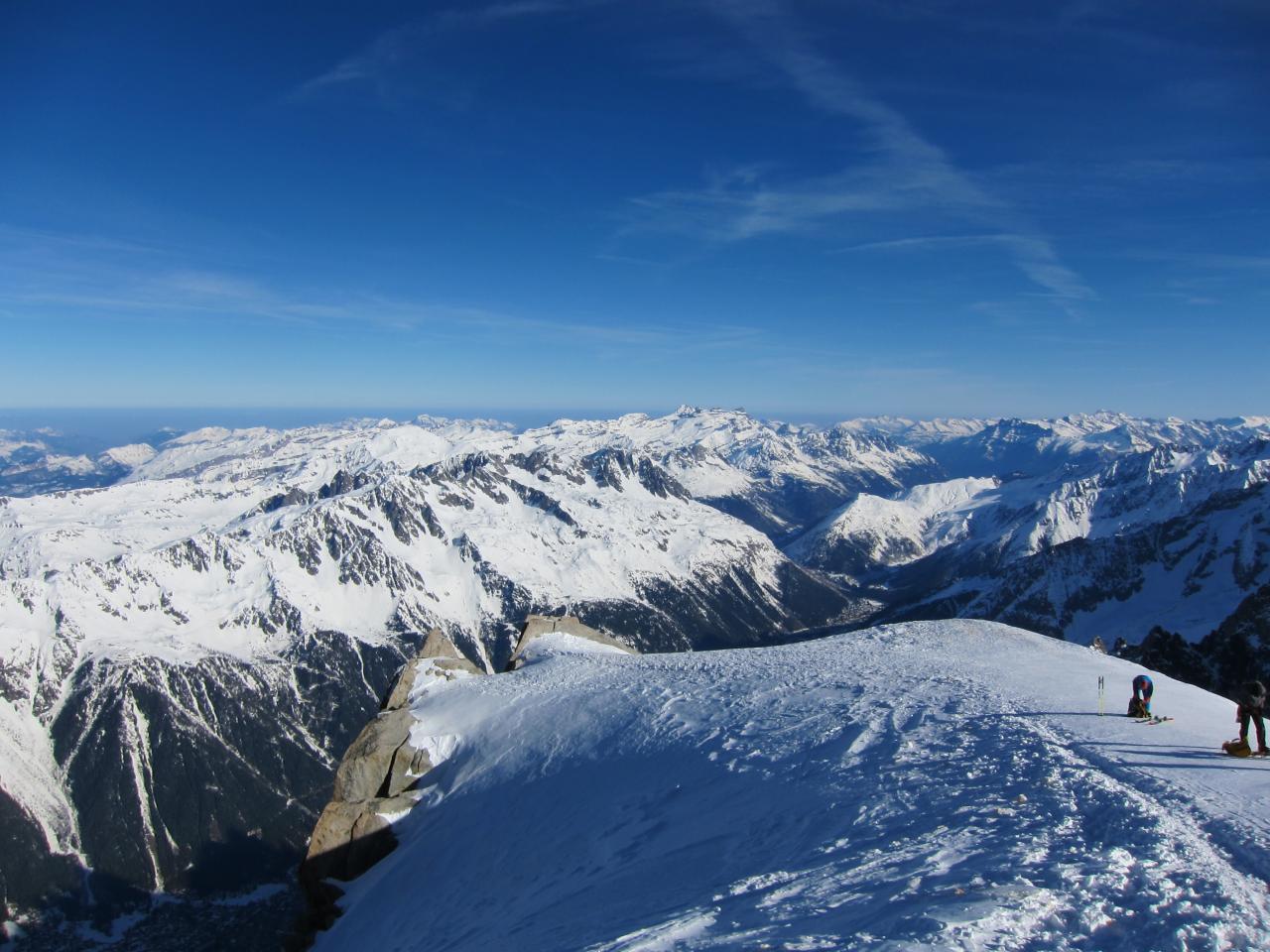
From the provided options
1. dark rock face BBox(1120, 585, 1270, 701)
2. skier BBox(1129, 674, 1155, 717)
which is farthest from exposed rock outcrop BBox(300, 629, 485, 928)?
dark rock face BBox(1120, 585, 1270, 701)

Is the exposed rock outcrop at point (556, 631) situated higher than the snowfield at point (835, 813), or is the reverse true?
the snowfield at point (835, 813)

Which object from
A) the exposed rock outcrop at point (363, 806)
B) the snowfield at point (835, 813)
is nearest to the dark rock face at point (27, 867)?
the exposed rock outcrop at point (363, 806)

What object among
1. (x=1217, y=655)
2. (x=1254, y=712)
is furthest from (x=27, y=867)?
(x=1217, y=655)

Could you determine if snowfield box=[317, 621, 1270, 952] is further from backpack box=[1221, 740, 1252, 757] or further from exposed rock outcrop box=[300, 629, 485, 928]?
exposed rock outcrop box=[300, 629, 485, 928]

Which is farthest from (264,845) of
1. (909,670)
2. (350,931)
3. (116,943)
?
(909,670)

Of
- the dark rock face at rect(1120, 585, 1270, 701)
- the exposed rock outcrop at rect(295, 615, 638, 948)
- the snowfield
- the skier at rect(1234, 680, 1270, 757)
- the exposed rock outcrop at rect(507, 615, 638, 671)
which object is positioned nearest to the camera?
the snowfield

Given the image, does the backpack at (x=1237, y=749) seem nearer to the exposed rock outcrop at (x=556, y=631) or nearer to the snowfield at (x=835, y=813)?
the snowfield at (x=835, y=813)
